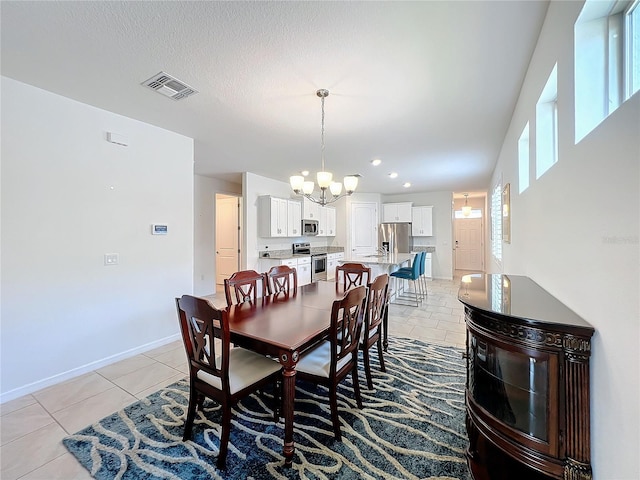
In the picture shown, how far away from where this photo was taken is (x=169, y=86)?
2336 millimetres

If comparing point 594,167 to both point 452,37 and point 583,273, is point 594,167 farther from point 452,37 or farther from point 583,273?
point 452,37

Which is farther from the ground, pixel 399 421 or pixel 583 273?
pixel 583 273

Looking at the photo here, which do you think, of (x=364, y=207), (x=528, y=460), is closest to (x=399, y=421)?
(x=528, y=460)

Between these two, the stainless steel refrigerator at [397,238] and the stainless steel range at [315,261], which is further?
the stainless steel refrigerator at [397,238]

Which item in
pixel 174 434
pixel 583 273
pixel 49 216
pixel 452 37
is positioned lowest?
pixel 174 434

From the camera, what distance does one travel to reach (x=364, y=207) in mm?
8008

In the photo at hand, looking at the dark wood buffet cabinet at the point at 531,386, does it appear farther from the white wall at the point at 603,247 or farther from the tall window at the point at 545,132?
the tall window at the point at 545,132

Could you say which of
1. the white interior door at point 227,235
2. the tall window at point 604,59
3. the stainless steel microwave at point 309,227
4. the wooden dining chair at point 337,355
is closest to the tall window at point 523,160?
the tall window at point 604,59

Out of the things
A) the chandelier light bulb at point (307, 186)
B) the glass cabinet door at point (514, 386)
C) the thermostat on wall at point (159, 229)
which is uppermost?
the chandelier light bulb at point (307, 186)

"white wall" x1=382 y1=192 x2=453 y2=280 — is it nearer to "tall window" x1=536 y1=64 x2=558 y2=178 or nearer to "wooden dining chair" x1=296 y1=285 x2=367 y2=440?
"tall window" x1=536 y1=64 x2=558 y2=178

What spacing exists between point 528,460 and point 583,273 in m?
0.82

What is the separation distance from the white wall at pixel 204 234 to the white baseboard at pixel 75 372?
261 cm

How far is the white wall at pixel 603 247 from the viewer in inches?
32.5

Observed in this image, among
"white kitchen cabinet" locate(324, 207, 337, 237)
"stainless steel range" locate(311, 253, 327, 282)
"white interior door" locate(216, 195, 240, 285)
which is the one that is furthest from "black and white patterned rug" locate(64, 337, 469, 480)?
"white kitchen cabinet" locate(324, 207, 337, 237)
